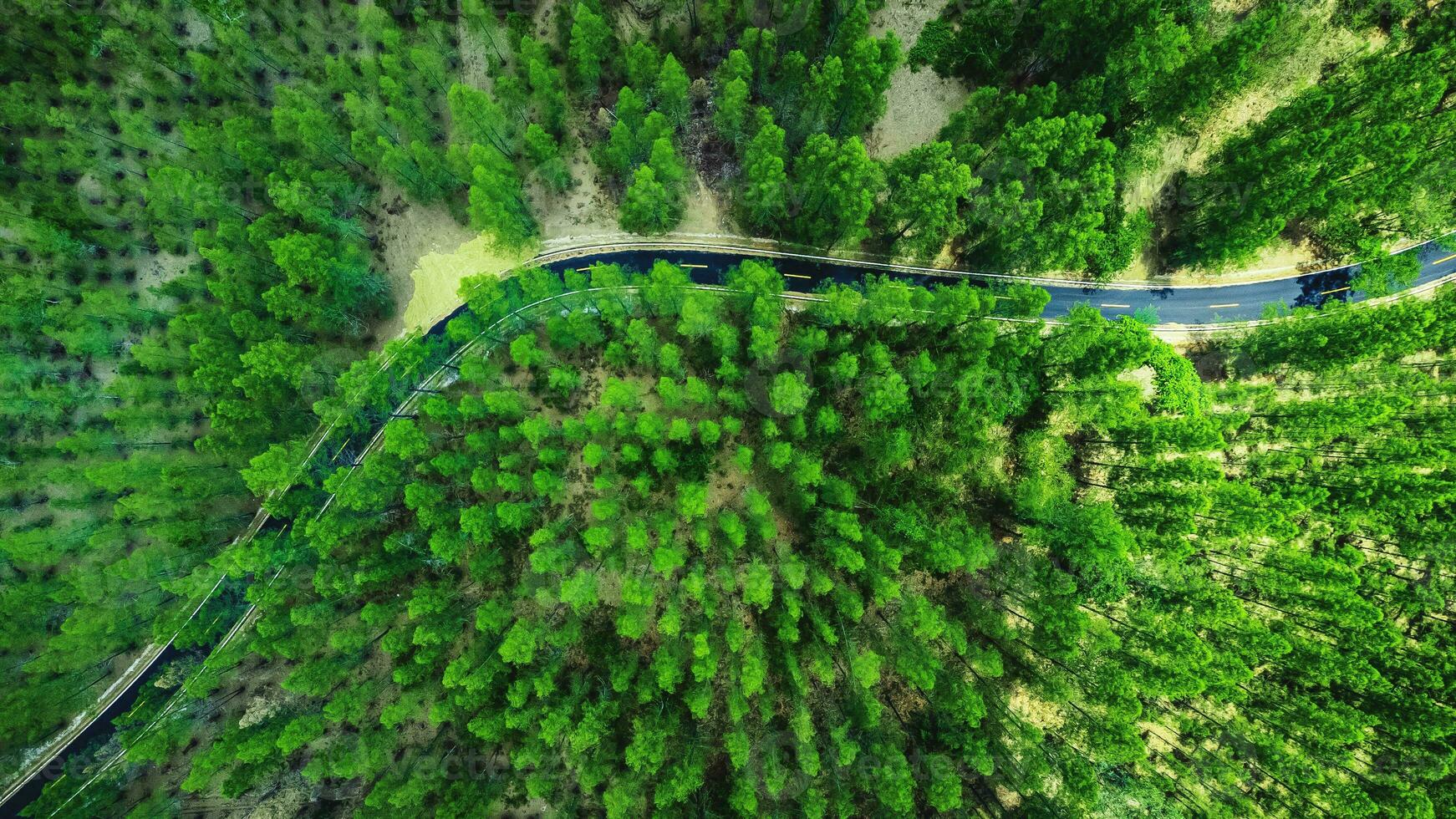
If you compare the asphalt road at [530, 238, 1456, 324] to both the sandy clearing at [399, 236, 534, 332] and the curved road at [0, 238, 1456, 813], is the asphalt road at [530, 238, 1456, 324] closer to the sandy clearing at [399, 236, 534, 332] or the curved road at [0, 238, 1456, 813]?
the curved road at [0, 238, 1456, 813]

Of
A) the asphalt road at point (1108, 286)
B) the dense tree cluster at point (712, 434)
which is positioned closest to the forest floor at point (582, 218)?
the dense tree cluster at point (712, 434)

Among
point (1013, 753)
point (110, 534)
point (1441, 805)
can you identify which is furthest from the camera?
point (110, 534)

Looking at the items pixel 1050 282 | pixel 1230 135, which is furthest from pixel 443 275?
pixel 1230 135

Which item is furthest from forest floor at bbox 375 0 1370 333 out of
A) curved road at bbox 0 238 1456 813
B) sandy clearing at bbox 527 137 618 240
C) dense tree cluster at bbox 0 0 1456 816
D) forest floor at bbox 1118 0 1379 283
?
curved road at bbox 0 238 1456 813

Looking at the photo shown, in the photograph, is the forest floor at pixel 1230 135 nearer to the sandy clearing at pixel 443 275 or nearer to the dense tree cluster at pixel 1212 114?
the dense tree cluster at pixel 1212 114

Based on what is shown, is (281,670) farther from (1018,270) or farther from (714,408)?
(1018,270)

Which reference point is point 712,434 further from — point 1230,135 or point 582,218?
point 1230,135

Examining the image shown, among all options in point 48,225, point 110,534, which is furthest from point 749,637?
point 48,225
